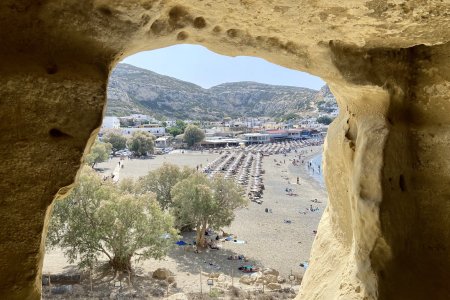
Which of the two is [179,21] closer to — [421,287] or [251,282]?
[421,287]

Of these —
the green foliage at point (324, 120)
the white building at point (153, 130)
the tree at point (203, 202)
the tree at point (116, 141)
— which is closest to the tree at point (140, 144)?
the tree at point (116, 141)

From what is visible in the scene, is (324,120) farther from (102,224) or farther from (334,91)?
(334,91)

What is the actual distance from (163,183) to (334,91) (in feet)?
67.1

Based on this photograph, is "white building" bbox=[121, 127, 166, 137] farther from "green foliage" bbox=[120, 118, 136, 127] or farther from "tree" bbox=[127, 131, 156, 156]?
"tree" bbox=[127, 131, 156, 156]

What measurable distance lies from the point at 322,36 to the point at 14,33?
2766mm

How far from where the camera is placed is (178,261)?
19938 mm

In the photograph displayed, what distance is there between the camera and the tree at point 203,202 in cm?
2131

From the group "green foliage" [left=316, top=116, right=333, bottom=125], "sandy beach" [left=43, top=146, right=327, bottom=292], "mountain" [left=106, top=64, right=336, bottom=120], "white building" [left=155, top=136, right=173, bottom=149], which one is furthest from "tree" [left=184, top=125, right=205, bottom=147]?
"green foliage" [left=316, top=116, right=333, bottom=125]

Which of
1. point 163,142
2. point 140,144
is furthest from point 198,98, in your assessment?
point 140,144

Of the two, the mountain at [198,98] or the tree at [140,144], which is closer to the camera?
the tree at [140,144]

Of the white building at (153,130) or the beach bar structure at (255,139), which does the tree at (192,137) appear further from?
the beach bar structure at (255,139)

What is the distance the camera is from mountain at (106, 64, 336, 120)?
119 metres

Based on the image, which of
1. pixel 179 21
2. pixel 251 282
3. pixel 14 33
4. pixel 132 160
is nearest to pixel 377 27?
pixel 179 21

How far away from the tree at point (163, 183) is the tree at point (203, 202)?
1.87m
